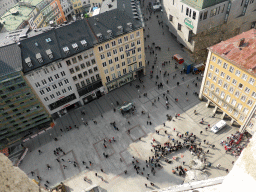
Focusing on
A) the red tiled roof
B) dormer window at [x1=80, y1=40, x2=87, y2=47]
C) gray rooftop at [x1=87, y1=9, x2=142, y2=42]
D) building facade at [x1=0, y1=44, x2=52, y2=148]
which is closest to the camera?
the red tiled roof

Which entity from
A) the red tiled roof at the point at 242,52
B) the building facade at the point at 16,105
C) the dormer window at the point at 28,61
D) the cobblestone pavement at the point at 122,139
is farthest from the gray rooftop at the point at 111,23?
the red tiled roof at the point at 242,52

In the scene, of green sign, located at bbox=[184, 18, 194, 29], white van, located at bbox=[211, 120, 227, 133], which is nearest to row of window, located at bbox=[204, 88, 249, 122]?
white van, located at bbox=[211, 120, 227, 133]

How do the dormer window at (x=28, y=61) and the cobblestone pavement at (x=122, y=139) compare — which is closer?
the cobblestone pavement at (x=122, y=139)

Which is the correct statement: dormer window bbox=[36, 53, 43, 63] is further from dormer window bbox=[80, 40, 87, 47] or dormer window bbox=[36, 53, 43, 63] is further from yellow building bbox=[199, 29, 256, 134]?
yellow building bbox=[199, 29, 256, 134]

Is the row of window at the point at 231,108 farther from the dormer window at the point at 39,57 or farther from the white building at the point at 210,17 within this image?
the dormer window at the point at 39,57

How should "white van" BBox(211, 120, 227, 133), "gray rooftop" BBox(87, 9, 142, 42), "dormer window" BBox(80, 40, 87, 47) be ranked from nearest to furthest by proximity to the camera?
1. "white van" BBox(211, 120, 227, 133)
2. "dormer window" BBox(80, 40, 87, 47)
3. "gray rooftop" BBox(87, 9, 142, 42)

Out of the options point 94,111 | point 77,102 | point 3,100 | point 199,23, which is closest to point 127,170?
point 94,111
